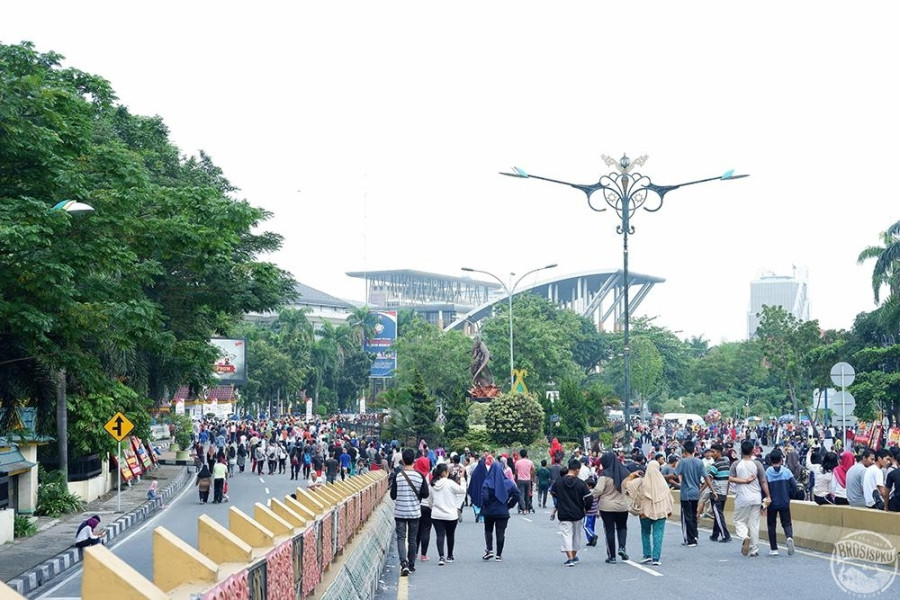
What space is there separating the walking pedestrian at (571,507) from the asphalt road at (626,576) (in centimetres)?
27

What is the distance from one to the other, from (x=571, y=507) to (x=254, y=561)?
982 cm

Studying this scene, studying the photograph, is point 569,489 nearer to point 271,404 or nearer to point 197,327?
point 197,327

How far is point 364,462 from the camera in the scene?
4328 centimetres

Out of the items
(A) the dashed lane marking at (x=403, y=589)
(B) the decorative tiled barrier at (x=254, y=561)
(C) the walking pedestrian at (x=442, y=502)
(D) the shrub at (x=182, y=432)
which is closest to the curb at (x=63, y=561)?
(B) the decorative tiled barrier at (x=254, y=561)

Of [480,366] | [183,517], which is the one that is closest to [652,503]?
[183,517]

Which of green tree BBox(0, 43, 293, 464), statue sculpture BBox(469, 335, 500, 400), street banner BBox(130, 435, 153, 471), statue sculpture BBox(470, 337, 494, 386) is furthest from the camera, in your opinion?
statue sculpture BBox(470, 337, 494, 386)

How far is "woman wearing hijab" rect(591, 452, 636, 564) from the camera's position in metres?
15.8

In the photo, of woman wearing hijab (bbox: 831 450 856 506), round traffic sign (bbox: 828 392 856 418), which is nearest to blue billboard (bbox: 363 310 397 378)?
round traffic sign (bbox: 828 392 856 418)

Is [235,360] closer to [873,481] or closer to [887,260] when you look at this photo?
[887,260]

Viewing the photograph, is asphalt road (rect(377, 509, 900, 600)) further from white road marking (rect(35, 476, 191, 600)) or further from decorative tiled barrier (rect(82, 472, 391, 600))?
white road marking (rect(35, 476, 191, 600))

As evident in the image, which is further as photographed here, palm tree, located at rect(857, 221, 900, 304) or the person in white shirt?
palm tree, located at rect(857, 221, 900, 304)

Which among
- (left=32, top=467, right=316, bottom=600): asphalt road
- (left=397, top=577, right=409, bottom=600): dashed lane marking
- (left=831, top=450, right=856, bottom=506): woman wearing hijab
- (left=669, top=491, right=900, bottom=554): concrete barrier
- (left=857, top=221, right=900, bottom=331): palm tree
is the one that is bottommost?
(left=32, top=467, right=316, bottom=600): asphalt road

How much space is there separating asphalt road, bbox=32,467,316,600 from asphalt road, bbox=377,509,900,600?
14.3 feet

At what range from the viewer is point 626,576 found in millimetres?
14172
